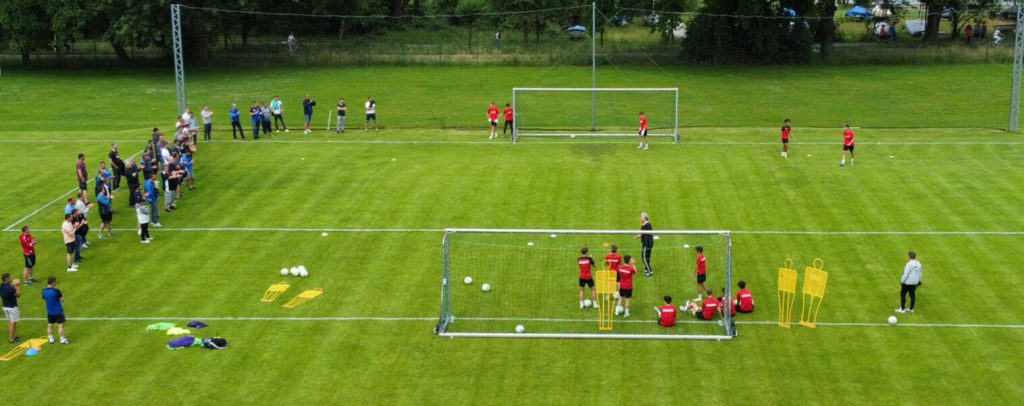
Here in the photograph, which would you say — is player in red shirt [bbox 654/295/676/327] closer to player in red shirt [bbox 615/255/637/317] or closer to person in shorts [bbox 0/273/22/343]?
player in red shirt [bbox 615/255/637/317]

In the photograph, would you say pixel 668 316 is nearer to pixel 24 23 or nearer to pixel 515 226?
pixel 515 226

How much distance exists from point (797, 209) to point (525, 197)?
28.7 feet

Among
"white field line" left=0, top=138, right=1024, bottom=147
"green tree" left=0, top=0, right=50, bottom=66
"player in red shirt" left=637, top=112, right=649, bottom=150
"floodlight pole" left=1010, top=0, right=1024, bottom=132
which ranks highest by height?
"green tree" left=0, top=0, right=50, bottom=66

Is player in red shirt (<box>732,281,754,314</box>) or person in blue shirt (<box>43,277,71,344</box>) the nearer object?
person in blue shirt (<box>43,277,71,344</box>)

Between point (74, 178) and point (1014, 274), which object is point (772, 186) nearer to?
point (1014, 274)

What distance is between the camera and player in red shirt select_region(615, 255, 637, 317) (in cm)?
2453

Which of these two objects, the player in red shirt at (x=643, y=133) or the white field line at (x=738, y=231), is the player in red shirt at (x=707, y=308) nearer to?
the white field line at (x=738, y=231)

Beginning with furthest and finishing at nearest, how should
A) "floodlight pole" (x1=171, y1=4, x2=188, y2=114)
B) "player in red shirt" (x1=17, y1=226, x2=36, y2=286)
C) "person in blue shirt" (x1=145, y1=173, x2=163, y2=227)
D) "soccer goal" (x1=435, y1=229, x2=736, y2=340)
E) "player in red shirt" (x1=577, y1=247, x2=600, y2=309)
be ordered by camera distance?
"floodlight pole" (x1=171, y1=4, x2=188, y2=114), "person in blue shirt" (x1=145, y1=173, x2=163, y2=227), "player in red shirt" (x1=17, y1=226, x2=36, y2=286), "player in red shirt" (x1=577, y1=247, x2=600, y2=309), "soccer goal" (x1=435, y1=229, x2=736, y2=340)

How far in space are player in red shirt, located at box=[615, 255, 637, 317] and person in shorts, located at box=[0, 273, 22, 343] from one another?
43.3ft

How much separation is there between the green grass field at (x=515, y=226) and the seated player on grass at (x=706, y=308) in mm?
1034

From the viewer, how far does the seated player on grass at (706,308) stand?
24.5 meters

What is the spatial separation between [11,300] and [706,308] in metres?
15.3

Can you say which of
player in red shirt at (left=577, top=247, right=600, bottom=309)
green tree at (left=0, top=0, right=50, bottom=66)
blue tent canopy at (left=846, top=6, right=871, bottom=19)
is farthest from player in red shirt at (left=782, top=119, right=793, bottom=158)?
green tree at (left=0, top=0, right=50, bottom=66)

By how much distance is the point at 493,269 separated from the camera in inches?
1105
